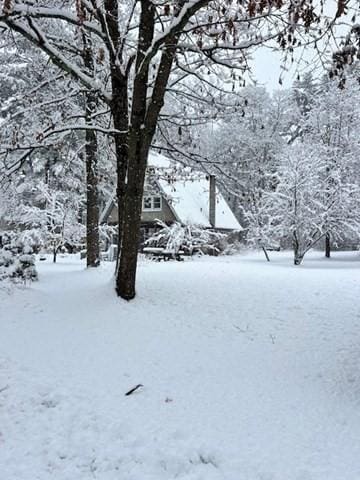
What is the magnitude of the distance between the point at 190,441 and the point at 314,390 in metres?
1.63

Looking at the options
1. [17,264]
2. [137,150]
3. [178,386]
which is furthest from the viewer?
[17,264]

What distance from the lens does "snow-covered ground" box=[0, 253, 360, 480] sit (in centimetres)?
325

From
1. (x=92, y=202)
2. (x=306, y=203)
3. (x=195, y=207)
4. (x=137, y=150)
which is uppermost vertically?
(x=195, y=207)

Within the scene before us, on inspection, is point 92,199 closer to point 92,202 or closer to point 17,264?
point 92,202

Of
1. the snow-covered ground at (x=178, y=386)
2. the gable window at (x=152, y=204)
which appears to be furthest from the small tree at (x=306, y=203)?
the snow-covered ground at (x=178, y=386)

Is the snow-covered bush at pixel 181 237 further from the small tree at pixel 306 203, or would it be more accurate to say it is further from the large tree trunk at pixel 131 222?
the large tree trunk at pixel 131 222

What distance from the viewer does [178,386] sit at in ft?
14.9

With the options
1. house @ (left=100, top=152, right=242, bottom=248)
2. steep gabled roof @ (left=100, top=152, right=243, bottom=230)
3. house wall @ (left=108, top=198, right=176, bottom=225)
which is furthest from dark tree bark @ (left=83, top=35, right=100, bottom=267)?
house wall @ (left=108, top=198, right=176, bottom=225)

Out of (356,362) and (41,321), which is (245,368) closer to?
(356,362)

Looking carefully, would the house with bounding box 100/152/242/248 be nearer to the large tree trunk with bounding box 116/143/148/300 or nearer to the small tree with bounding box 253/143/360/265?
the small tree with bounding box 253/143/360/265

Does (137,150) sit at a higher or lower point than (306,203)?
lower

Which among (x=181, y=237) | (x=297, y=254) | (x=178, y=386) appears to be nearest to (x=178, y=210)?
(x=181, y=237)

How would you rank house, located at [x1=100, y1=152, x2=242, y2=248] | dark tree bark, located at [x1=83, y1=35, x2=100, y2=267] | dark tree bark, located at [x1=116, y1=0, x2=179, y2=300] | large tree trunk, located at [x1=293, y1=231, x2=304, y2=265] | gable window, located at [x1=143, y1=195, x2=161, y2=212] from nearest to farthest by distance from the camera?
dark tree bark, located at [x1=116, y1=0, x2=179, y2=300] → dark tree bark, located at [x1=83, y1=35, x2=100, y2=267] → large tree trunk, located at [x1=293, y1=231, x2=304, y2=265] → house, located at [x1=100, y1=152, x2=242, y2=248] → gable window, located at [x1=143, y1=195, x2=161, y2=212]

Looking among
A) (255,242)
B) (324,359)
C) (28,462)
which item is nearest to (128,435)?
(28,462)
